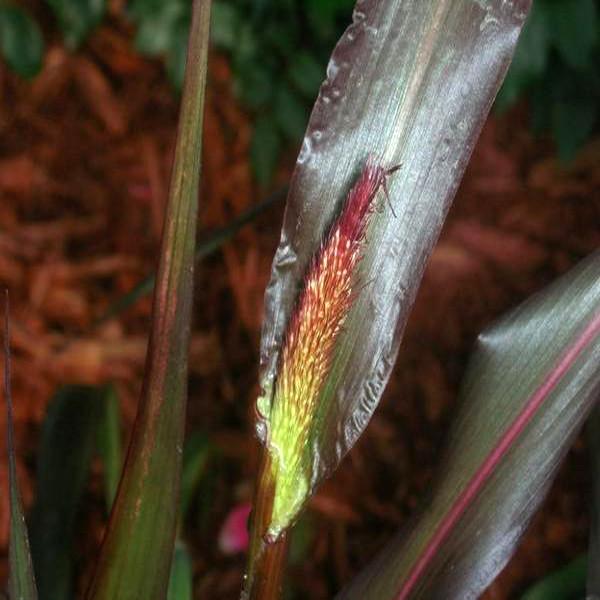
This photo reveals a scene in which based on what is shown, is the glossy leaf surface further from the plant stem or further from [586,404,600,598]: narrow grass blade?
[586,404,600,598]: narrow grass blade

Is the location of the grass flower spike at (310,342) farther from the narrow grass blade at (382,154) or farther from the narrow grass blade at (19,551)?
the narrow grass blade at (19,551)

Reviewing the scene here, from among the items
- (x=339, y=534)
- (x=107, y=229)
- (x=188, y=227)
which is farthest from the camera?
(x=107, y=229)

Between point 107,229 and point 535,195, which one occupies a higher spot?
point 107,229

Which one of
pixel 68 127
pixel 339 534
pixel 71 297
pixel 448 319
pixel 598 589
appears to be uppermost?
pixel 68 127

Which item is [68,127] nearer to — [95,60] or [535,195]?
[95,60]

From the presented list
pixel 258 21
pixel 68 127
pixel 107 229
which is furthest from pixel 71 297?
pixel 258 21

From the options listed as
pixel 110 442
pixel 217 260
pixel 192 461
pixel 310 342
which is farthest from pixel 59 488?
pixel 217 260

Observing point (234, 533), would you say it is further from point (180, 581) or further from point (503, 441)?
point (503, 441)
